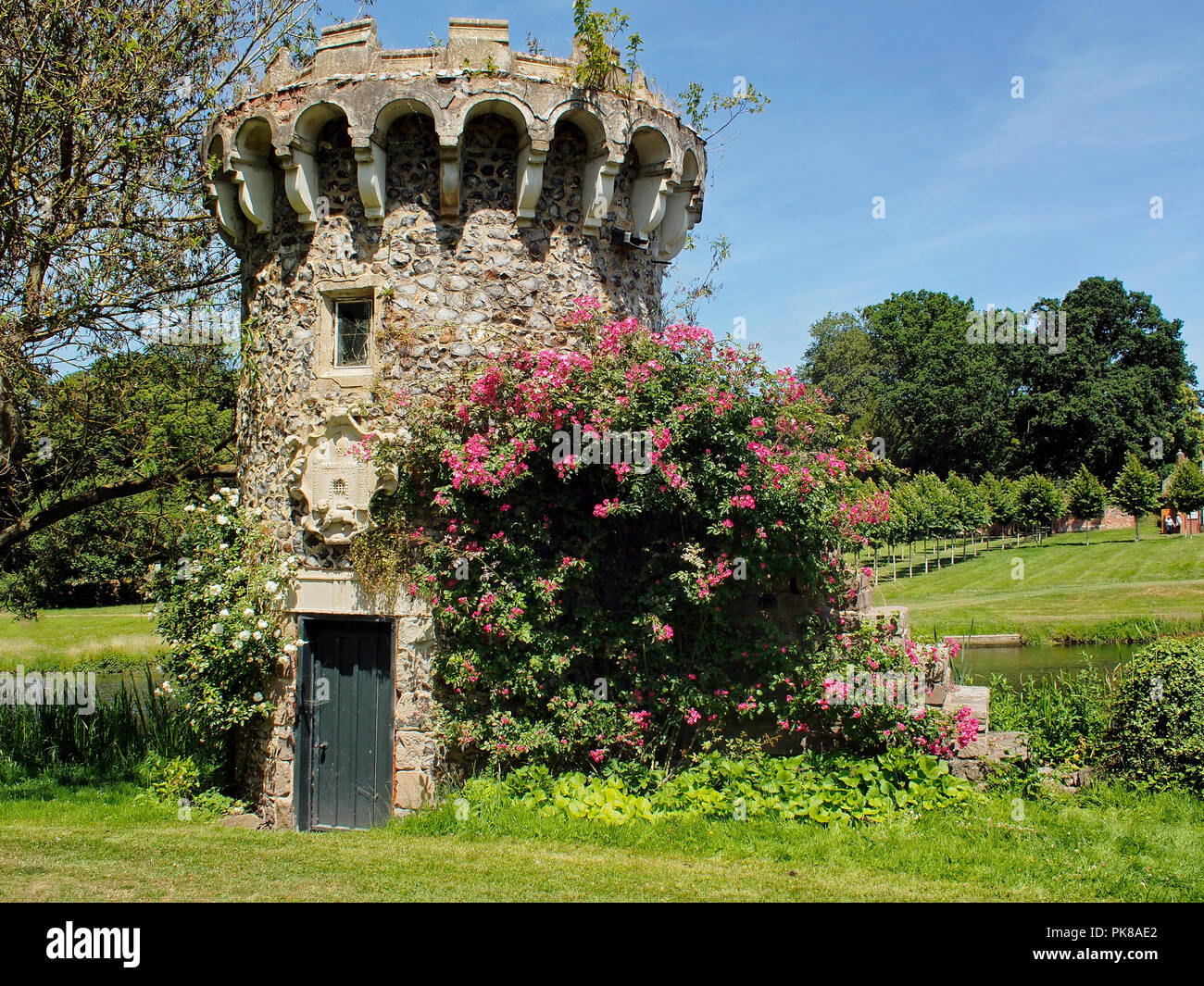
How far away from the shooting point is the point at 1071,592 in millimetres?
29000

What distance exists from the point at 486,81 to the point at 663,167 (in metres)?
2.06

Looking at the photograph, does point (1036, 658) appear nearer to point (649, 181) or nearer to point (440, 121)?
point (649, 181)

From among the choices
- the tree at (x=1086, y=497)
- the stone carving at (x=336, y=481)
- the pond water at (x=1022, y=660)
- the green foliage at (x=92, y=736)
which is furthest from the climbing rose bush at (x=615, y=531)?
the tree at (x=1086, y=497)

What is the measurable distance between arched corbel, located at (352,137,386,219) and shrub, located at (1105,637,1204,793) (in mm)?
8016

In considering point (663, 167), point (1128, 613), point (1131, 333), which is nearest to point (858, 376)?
point (1131, 333)

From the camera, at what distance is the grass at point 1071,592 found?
2300 cm

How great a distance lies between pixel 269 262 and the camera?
370 inches

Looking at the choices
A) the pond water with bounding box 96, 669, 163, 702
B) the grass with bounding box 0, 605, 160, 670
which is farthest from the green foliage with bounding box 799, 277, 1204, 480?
the pond water with bounding box 96, 669, 163, 702

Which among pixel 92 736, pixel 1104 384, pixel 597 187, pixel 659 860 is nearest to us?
pixel 659 860

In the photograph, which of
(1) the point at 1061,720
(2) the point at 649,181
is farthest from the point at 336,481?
(1) the point at 1061,720

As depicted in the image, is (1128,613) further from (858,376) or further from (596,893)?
(858,376)

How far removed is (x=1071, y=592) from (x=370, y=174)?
27650 millimetres

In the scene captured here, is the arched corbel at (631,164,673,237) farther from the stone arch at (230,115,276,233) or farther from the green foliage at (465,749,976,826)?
the green foliage at (465,749,976,826)

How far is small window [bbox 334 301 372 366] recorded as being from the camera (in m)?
9.05
